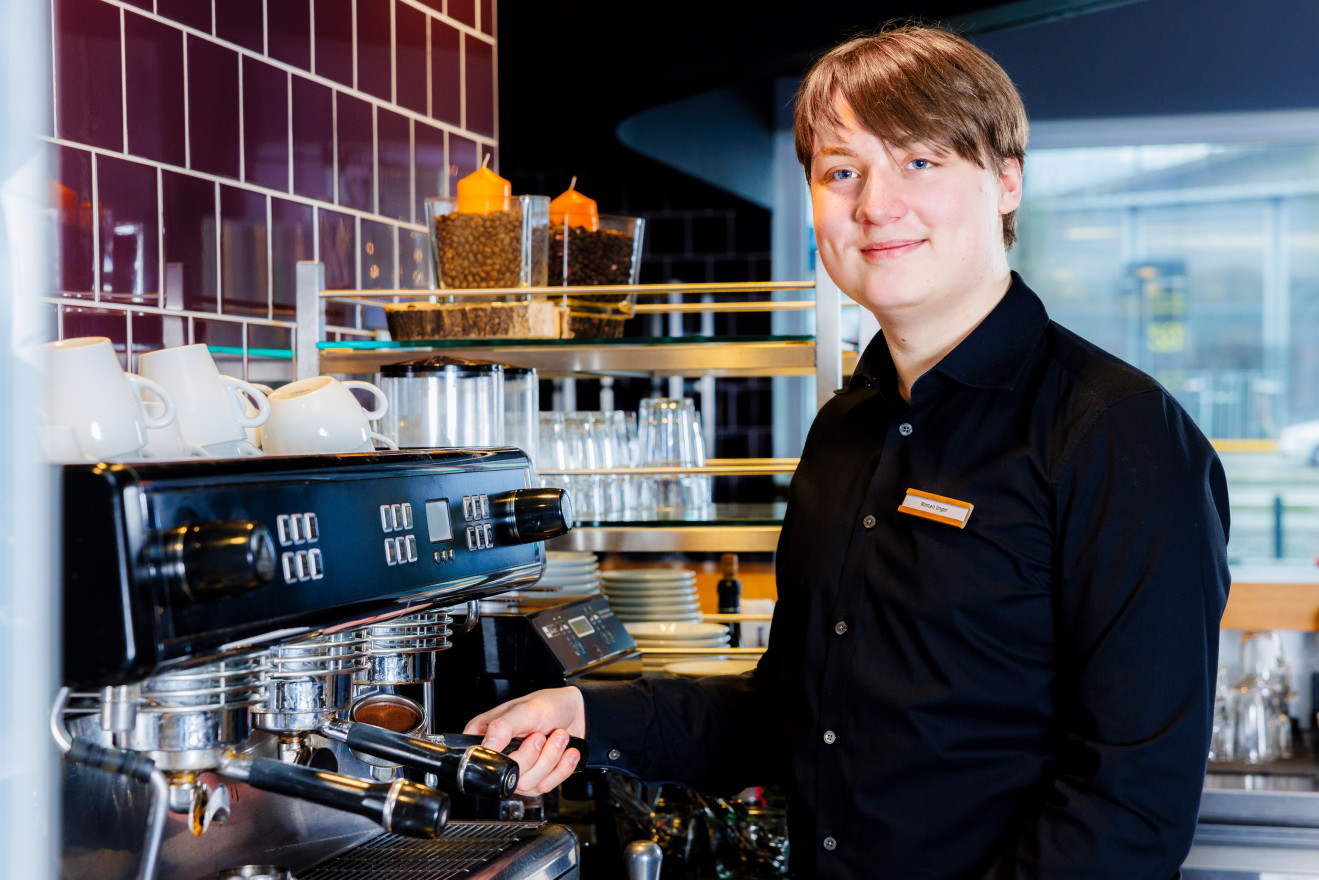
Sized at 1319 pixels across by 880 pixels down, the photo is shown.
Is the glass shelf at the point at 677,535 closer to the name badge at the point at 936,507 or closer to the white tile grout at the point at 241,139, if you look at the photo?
the name badge at the point at 936,507

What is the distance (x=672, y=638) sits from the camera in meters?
1.77

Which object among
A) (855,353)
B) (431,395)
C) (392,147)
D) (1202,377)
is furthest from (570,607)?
(1202,377)

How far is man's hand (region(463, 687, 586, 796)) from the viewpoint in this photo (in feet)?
3.60

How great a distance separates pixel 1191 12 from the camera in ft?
16.4

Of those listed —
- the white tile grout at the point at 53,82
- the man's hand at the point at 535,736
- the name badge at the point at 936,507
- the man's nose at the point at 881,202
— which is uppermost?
the white tile grout at the point at 53,82

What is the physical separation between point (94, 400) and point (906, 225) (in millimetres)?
658

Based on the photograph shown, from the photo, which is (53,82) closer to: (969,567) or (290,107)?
(290,107)

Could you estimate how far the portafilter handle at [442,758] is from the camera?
85cm

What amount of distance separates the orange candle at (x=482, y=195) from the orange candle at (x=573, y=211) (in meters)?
0.07

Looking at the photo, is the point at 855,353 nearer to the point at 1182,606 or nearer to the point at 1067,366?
the point at 1067,366

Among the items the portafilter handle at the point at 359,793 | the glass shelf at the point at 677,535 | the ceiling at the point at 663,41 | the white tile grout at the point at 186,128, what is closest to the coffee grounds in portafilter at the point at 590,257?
the glass shelf at the point at 677,535

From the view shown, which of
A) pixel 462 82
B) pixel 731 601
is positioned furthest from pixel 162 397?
pixel 462 82

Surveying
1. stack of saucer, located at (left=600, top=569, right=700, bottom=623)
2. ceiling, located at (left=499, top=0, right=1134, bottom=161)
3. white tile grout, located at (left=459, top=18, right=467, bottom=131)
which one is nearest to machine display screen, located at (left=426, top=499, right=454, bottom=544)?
stack of saucer, located at (left=600, top=569, right=700, bottom=623)

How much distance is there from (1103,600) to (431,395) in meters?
0.79
